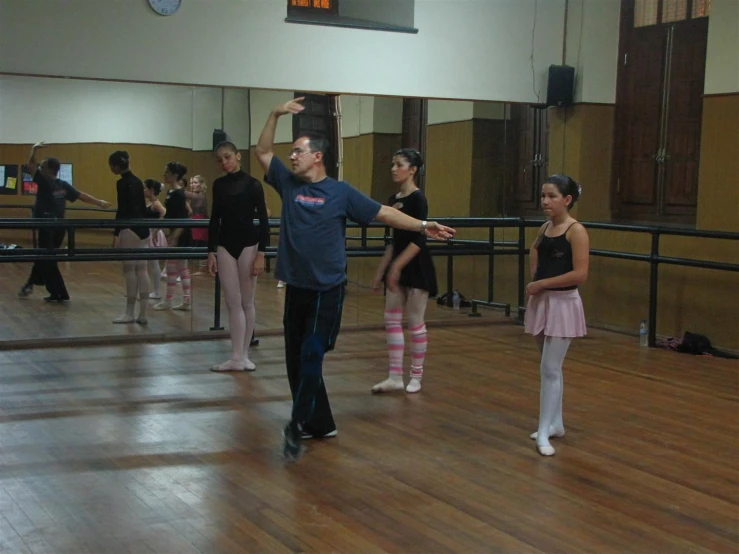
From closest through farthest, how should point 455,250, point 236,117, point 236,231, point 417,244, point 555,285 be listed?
point 555,285 < point 417,244 < point 236,231 < point 236,117 < point 455,250

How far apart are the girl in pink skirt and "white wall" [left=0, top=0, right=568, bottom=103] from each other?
402 cm

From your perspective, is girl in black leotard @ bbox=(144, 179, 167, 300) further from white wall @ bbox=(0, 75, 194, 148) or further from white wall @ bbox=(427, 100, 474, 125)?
white wall @ bbox=(427, 100, 474, 125)

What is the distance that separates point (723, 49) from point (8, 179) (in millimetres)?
5684

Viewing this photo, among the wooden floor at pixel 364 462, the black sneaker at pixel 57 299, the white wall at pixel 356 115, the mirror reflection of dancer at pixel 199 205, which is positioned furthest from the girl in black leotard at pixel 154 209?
the white wall at pixel 356 115

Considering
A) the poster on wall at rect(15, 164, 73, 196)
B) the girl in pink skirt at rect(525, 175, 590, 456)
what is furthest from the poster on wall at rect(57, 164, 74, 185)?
the girl in pink skirt at rect(525, 175, 590, 456)

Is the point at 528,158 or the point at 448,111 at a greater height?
the point at 448,111

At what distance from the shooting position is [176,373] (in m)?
6.41

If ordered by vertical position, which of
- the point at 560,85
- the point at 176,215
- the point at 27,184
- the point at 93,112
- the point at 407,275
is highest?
the point at 560,85

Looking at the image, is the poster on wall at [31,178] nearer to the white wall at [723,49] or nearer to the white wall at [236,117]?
the white wall at [236,117]

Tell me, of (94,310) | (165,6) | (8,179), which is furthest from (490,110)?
(8,179)

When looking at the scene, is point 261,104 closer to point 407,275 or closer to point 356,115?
point 356,115

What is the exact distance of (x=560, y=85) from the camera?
9.12 metres

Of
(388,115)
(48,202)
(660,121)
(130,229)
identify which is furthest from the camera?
(660,121)

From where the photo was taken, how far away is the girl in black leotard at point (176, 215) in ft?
25.5
